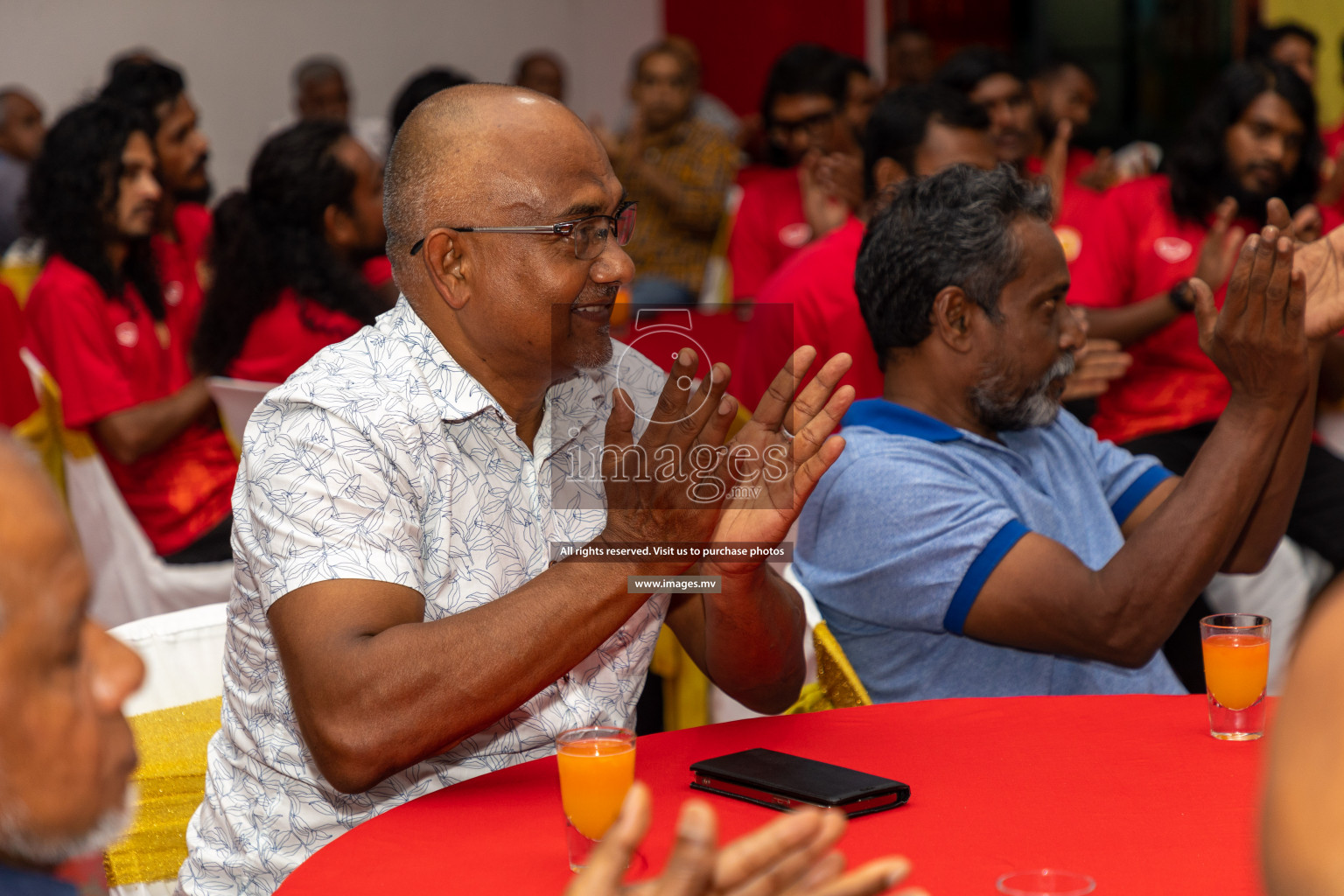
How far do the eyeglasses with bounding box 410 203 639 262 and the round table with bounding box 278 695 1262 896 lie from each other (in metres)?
0.59

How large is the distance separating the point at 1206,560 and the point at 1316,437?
2180 mm

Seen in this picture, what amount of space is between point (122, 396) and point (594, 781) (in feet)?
8.43

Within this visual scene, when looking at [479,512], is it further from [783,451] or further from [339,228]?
[339,228]

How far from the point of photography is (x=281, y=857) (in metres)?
1.56

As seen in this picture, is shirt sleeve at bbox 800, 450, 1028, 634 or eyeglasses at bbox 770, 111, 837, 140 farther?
eyeglasses at bbox 770, 111, 837, 140

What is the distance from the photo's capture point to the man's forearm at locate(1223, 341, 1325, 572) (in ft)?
7.10

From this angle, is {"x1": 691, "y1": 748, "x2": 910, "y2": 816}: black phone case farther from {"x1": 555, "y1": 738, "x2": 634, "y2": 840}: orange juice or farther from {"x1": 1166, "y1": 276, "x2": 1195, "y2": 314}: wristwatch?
{"x1": 1166, "y1": 276, "x2": 1195, "y2": 314}: wristwatch

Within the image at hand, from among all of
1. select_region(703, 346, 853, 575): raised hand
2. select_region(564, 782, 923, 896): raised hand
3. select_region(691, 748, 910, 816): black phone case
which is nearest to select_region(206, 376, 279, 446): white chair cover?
select_region(703, 346, 853, 575): raised hand

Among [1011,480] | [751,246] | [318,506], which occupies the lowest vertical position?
[751,246]

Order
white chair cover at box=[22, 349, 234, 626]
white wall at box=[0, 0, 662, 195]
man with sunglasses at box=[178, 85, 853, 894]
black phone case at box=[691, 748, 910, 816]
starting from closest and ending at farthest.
Answer: 1. black phone case at box=[691, 748, 910, 816]
2. man with sunglasses at box=[178, 85, 853, 894]
3. white chair cover at box=[22, 349, 234, 626]
4. white wall at box=[0, 0, 662, 195]

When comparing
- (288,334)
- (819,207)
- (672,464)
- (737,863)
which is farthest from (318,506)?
(819,207)

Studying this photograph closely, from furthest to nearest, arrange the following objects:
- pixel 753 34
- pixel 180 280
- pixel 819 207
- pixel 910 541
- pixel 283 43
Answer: pixel 753 34
pixel 283 43
pixel 819 207
pixel 180 280
pixel 910 541

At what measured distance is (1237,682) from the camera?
1.50 meters

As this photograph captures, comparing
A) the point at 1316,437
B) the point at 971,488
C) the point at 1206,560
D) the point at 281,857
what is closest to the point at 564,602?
the point at 281,857
